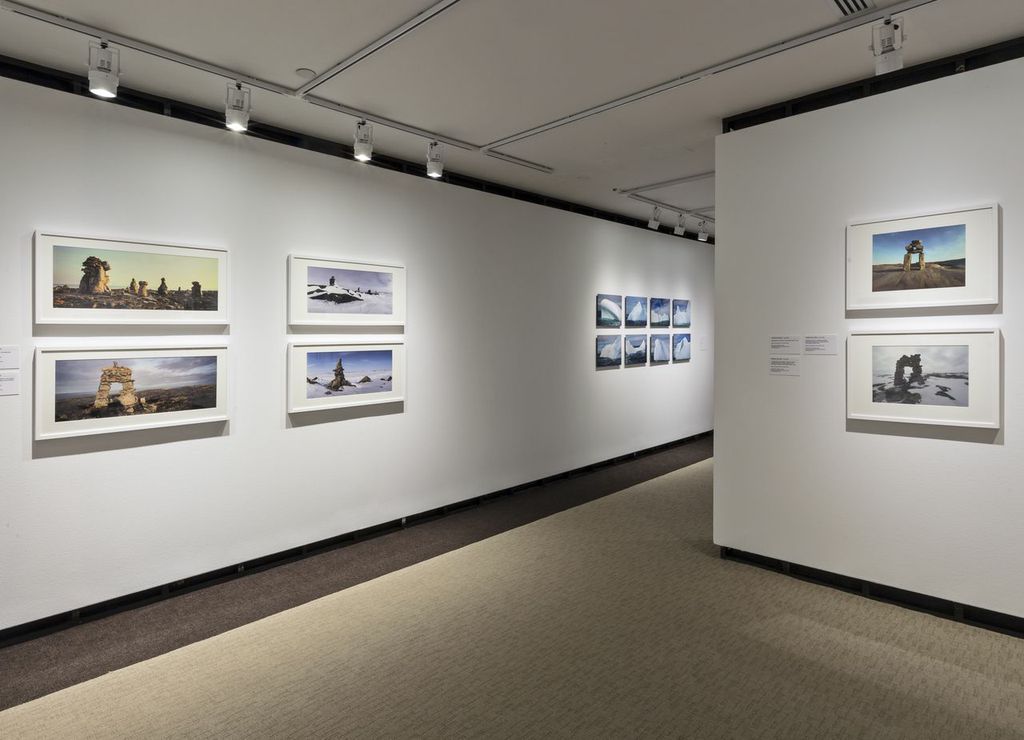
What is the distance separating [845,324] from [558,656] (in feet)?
8.90

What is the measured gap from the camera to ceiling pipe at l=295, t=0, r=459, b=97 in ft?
9.35

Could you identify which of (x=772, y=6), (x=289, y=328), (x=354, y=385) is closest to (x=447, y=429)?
(x=354, y=385)

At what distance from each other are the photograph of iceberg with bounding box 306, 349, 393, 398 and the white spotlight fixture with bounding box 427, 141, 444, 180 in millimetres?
1521

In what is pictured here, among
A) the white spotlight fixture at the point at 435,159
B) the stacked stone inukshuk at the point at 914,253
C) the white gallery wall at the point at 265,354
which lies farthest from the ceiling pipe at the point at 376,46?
the stacked stone inukshuk at the point at 914,253

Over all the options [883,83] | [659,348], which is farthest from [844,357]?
[659,348]

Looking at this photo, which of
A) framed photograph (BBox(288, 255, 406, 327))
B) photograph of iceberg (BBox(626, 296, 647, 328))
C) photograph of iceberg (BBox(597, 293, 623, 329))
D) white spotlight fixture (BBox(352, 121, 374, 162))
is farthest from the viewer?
photograph of iceberg (BBox(626, 296, 647, 328))

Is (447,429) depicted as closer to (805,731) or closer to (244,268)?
(244,268)

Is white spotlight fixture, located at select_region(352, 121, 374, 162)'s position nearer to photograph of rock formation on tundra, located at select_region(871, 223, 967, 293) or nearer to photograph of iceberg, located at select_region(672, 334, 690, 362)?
photograph of rock formation on tundra, located at select_region(871, 223, 967, 293)

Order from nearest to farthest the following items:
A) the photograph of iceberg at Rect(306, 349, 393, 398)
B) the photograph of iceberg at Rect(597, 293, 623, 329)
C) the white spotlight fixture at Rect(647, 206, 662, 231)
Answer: the photograph of iceberg at Rect(306, 349, 393, 398), the white spotlight fixture at Rect(647, 206, 662, 231), the photograph of iceberg at Rect(597, 293, 623, 329)

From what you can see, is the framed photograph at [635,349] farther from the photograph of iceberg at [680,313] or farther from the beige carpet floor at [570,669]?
the beige carpet floor at [570,669]

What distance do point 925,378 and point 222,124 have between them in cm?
482

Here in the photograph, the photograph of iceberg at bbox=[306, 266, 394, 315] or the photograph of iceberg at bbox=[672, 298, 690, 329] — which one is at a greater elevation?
the photograph of iceberg at bbox=[672, 298, 690, 329]

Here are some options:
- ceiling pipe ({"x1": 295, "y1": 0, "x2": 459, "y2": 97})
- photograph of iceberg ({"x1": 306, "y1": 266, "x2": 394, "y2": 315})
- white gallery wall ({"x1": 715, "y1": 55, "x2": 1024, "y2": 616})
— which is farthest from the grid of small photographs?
ceiling pipe ({"x1": 295, "y1": 0, "x2": 459, "y2": 97})

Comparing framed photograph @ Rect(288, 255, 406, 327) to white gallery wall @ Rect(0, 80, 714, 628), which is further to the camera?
framed photograph @ Rect(288, 255, 406, 327)
